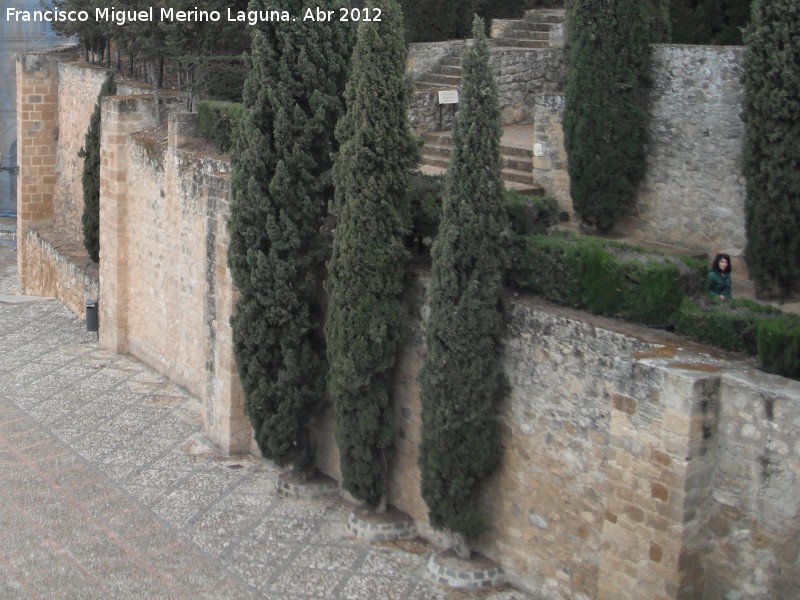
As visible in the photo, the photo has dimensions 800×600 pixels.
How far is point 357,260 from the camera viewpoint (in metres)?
9.49

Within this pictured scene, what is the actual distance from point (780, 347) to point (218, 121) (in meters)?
7.88

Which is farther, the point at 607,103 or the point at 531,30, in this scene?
the point at 531,30

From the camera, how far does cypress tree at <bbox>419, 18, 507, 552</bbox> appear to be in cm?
851

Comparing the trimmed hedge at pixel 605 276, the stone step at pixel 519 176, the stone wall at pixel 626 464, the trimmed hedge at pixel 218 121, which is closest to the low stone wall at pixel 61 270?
the trimmed hedge at pixel 218 121

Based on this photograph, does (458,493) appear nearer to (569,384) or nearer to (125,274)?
(569,384)

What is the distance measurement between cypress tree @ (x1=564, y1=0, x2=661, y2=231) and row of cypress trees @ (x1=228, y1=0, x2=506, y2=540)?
2.71m

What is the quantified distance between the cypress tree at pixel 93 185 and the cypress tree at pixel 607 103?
8538 millimetres

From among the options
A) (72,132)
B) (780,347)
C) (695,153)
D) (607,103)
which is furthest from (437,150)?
(72,132)

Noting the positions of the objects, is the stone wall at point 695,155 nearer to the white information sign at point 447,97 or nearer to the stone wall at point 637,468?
the stone wall at point 637,468

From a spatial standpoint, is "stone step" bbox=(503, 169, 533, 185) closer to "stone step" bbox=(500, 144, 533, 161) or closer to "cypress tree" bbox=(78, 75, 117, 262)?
"stone step" bbox=(500, 144, 533, 161)

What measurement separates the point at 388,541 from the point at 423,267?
2305mm

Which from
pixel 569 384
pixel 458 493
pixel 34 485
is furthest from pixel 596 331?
pixel 34 485

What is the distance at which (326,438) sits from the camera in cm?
1119

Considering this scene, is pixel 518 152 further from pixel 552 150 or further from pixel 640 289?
pixel 640 289
